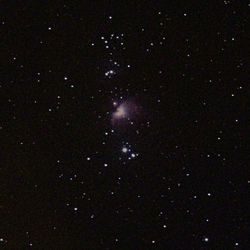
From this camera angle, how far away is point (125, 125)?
3.12ft

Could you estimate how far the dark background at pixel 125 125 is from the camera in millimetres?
935

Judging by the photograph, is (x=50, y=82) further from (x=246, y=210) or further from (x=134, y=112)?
(x=246, y=210)

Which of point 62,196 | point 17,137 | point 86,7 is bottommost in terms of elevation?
point 62,196

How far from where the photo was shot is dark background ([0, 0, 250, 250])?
935 millimetres

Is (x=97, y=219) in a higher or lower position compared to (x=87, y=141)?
lower

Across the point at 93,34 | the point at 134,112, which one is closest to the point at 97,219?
the point at 134,112

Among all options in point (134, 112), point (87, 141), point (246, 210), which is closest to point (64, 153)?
point (87, 141)

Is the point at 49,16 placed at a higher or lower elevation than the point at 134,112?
higher

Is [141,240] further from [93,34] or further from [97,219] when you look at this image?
[93,34]

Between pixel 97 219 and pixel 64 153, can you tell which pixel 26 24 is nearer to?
pixel 64 153

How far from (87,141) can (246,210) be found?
33 cm

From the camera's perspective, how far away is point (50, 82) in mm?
948

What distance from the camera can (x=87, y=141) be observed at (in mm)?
956

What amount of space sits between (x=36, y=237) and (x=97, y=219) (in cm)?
13
